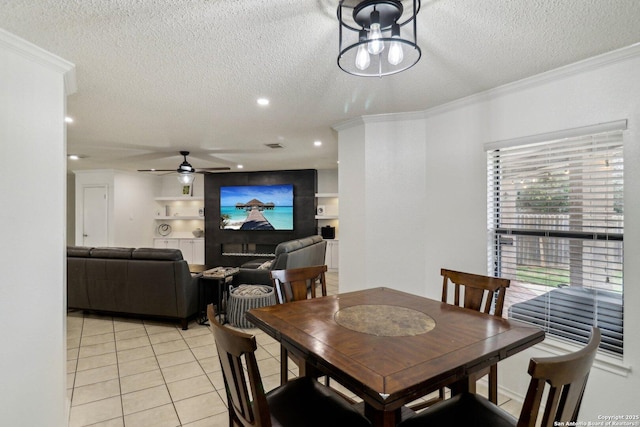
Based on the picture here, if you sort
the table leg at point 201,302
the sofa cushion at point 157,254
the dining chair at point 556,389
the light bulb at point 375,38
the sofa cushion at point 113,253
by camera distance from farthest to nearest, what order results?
the table leg at point 201,302, the sofa cushion at point 113,253, the sofa cushion at point 157,254, the light bulb at point 375,38, the dining chair at point 556,389

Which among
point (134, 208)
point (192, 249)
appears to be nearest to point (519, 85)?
point (192, 249)

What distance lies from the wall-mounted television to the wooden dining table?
566cm

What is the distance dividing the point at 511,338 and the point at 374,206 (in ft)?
6.23

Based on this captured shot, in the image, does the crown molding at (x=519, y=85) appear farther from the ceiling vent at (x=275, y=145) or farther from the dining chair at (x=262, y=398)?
the dining chair at (x=262, y=398)

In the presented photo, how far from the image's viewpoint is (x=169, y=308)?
388cm

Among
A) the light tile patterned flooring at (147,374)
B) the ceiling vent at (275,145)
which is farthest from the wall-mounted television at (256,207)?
the light tile patterned flooring at (147,374)

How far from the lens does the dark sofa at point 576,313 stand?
2.03 m

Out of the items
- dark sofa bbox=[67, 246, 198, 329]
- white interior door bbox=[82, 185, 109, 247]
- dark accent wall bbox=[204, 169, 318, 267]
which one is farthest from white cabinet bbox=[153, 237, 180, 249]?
dark sofa bbox=[67, 246, 198, 329]

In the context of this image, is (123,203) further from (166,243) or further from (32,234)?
(32,234)

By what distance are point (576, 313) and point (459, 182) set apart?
4.18 feet

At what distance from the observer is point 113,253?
394 centimetres

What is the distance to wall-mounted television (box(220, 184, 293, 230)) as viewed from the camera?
764cm

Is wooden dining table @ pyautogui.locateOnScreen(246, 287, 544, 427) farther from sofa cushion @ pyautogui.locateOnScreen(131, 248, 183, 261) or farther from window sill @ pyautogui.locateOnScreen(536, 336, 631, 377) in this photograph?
sofa cushion @ pyautogui.locateOnScreen(131, 248, 183, 261)

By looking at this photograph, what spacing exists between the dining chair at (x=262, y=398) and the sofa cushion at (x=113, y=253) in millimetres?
3045
